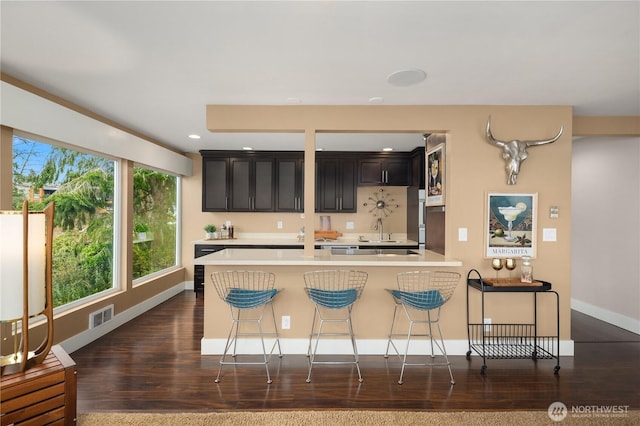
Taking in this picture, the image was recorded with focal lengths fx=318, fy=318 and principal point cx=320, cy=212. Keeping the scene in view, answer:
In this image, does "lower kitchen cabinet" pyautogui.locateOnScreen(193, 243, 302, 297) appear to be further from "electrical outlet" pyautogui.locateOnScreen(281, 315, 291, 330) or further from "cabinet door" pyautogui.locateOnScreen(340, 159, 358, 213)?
"electrical outlet" pyautogui.locateOnScreen(281, 315, 291, 330)

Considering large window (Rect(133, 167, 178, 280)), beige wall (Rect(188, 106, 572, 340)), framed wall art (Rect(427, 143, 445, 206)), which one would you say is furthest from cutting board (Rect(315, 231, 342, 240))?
large window (Rect(133, 167, 178, 280))

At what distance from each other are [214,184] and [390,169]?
3098 millimetres

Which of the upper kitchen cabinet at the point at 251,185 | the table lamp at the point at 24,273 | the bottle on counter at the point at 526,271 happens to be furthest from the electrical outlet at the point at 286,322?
the upper kitchen cabinet at the point at 251,185

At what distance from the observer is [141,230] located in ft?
15.7

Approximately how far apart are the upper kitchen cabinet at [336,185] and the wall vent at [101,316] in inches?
129

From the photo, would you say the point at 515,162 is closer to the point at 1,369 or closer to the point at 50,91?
the point at 1,369

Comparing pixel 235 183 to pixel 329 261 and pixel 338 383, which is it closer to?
pixel 329 261

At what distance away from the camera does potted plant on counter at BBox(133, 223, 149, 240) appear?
467 centimetres

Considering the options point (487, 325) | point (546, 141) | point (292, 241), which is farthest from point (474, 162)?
point (292, 241)

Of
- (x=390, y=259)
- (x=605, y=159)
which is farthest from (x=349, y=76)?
(x=605, y=159)

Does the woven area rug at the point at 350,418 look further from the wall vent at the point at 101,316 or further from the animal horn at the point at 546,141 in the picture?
the animal horn at the point at 546,141

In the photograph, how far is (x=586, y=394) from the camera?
8.21ft

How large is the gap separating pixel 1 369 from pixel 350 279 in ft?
8.20

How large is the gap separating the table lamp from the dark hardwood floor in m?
0.90
